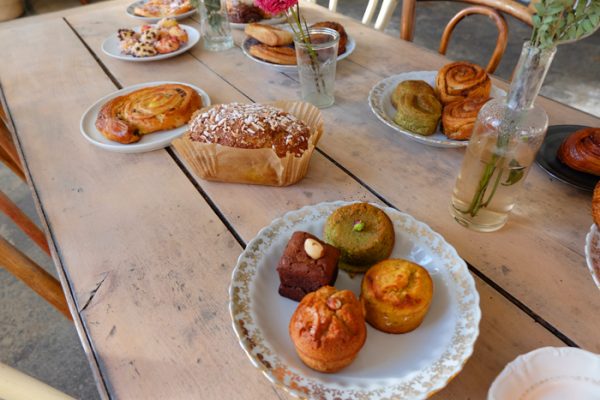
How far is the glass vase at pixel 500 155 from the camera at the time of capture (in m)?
0.58

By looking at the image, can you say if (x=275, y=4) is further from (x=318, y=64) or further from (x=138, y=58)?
(x=138, y=58)

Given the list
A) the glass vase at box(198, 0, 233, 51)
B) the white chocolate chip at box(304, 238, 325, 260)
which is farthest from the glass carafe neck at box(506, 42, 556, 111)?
the glass vase at box(198, 0, 233, 51)

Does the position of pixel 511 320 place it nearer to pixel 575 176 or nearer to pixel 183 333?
pixel 575 176

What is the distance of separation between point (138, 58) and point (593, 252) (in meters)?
1.22

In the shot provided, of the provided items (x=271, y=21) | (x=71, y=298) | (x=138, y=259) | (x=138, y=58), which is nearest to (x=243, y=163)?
(x=138, y=259)

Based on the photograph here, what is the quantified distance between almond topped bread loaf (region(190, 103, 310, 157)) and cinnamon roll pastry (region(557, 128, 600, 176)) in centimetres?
47

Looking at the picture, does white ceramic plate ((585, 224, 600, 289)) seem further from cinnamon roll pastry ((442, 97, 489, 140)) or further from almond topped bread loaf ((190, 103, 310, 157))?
almond topped bread loaf ((190, 103, 310, 157))

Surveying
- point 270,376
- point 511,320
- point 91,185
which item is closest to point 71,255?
point 91,185

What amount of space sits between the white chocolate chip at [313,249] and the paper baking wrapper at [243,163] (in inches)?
9.6

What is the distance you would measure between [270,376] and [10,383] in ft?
0.89

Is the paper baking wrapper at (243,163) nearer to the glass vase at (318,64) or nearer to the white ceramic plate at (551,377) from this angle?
the glass vase at (318,64)

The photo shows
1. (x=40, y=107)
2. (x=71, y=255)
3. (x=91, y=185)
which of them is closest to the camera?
(x=71, y=255)

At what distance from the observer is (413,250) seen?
631 millimetres

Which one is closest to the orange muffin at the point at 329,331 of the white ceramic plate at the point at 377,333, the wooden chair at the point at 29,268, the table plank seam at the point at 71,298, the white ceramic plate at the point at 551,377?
the white ceramic plate at the point at 377,333
